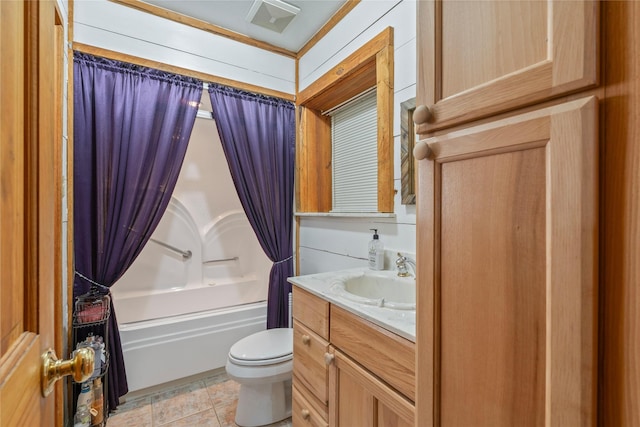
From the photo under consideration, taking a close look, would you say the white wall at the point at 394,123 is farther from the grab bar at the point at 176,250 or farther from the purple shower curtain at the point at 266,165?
the grab bar at the point at 176,250

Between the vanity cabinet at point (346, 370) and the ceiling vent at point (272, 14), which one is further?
the ceiling vent at point (272, 14)

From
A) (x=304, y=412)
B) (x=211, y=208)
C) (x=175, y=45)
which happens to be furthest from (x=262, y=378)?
(x=175, y=45)

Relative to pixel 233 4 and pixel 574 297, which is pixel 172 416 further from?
pixel 233 4

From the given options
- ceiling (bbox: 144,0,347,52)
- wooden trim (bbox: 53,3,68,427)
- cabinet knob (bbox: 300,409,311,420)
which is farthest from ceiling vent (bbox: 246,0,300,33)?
cabinet knob (bbox: 300,409,311,420)

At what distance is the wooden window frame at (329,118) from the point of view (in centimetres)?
159

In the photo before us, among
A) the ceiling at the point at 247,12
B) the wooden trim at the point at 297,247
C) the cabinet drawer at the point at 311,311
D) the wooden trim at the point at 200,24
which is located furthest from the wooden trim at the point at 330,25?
Result: the cabinet drawer at the point at 311,311

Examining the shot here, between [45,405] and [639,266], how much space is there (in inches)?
39.0

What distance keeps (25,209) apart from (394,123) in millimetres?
1487

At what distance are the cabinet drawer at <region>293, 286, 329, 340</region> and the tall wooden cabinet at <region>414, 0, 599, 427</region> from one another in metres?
0.54

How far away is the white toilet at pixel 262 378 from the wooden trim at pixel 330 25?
211cm

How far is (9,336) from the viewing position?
41 centimetres

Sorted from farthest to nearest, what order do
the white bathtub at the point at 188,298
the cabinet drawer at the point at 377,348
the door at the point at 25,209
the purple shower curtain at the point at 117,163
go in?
1. the white bathtub at the point at 188,298
2. the purple shower curtain at the point at 117,163
3. the cabinet drawer at the point at 377,348
4. the door at the point at 25,209

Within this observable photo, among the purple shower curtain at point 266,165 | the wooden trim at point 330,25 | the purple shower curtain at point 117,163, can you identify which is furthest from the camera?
the purple shower curtain at point 266,165

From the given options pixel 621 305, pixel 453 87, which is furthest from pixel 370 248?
pixel 621 305
